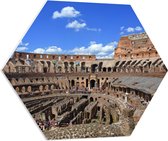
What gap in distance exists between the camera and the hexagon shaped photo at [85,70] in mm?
3121

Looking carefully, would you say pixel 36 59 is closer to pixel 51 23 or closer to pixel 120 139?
pixel 51 23

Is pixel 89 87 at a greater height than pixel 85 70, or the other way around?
pixel 85 70

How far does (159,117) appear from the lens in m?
3.44

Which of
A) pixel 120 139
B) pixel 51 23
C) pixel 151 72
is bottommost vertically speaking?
pixel 120 139

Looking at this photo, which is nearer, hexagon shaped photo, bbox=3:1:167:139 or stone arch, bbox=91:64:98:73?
hexagon shaped photo, bbox=3:1:167:139

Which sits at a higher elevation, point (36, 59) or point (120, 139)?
point (36, 59)

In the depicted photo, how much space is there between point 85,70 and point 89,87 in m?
0.16

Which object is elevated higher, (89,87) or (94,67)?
(94,67)

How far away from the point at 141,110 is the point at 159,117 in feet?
0.61

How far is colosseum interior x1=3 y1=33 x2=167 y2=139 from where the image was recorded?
3.12 metres

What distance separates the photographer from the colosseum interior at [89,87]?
10.2 ft

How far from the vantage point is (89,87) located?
333cm

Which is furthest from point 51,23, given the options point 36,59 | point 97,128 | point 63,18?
point 97,128

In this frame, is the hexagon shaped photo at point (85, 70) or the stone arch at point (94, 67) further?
the stone arch at point (94, 67)
